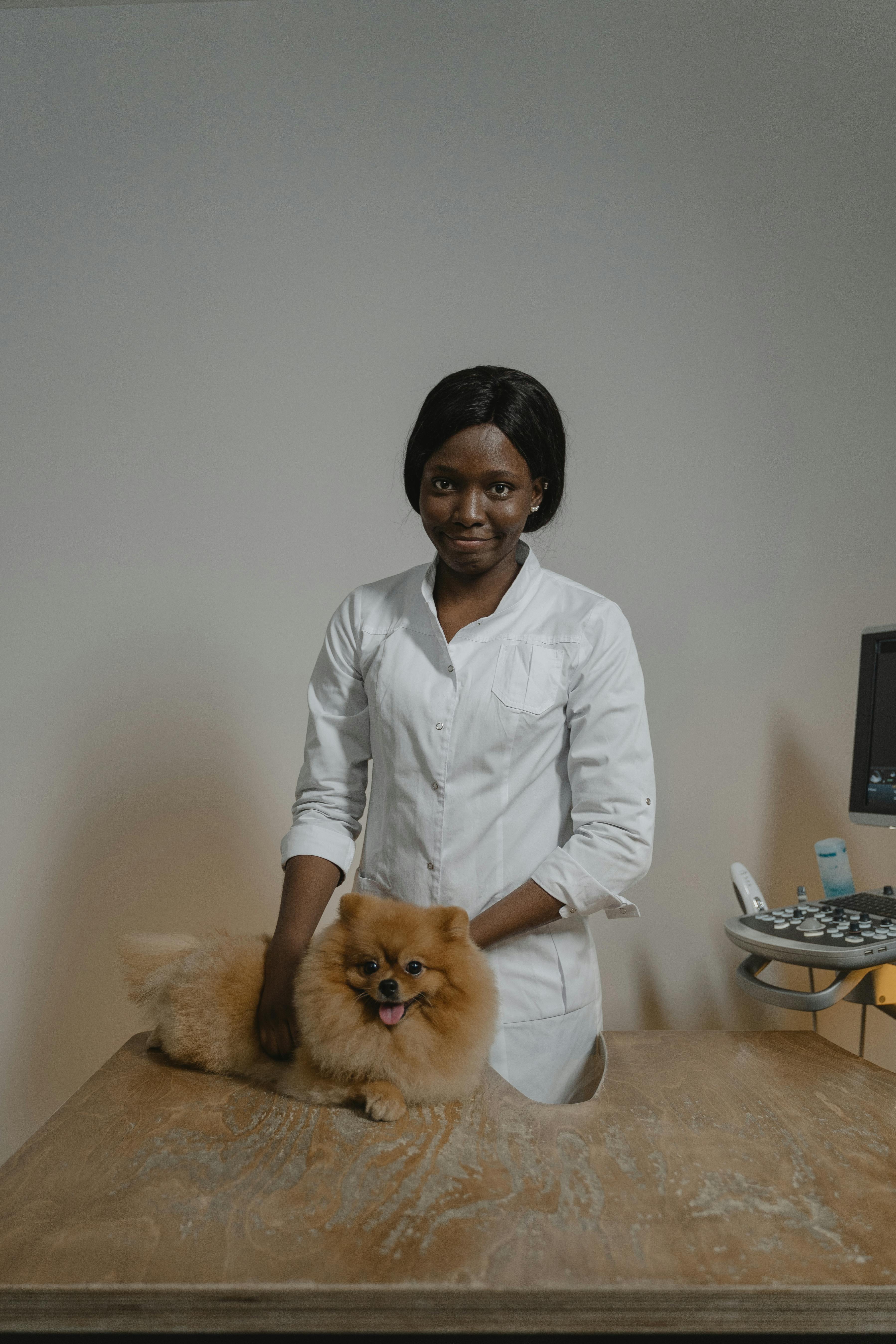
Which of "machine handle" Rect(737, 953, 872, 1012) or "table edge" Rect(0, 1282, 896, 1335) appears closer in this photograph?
"table edge" Rect(0, 1282, 896, 1335)

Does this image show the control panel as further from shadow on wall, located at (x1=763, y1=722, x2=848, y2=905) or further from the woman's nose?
the woman's nose

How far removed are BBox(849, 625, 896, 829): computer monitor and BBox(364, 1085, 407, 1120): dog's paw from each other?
1.37 m

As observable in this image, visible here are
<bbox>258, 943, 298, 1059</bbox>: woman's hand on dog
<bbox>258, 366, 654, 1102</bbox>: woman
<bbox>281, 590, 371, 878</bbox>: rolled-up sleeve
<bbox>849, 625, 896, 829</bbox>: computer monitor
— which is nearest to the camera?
<bbox>258, 943, 298, 1059</bbox>: woman's hand on dog

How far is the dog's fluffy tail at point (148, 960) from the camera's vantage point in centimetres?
152

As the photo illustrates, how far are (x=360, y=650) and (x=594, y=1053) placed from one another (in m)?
0.85

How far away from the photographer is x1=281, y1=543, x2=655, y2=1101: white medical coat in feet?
4.86

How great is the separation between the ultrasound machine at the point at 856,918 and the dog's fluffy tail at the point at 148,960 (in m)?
1.12

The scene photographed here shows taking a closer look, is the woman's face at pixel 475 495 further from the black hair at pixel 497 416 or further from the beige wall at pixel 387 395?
the beige wall at pixel 387 395

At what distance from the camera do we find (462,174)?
258cm

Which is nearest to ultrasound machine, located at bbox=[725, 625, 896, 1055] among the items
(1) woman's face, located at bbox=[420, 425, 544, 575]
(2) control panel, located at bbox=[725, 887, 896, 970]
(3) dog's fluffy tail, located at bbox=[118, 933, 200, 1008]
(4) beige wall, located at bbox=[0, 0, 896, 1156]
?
(2) control panel, located at bbox=[725, 887, 896, 970]

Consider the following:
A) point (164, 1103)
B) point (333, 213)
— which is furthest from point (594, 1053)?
point (333, 213)

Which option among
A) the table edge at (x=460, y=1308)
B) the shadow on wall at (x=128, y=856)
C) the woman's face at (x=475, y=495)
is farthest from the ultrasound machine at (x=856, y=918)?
the shadow on wall at (x=128, y=856)

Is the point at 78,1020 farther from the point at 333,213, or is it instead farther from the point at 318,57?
the point at 318,57

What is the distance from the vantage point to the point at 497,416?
148 centimetres
